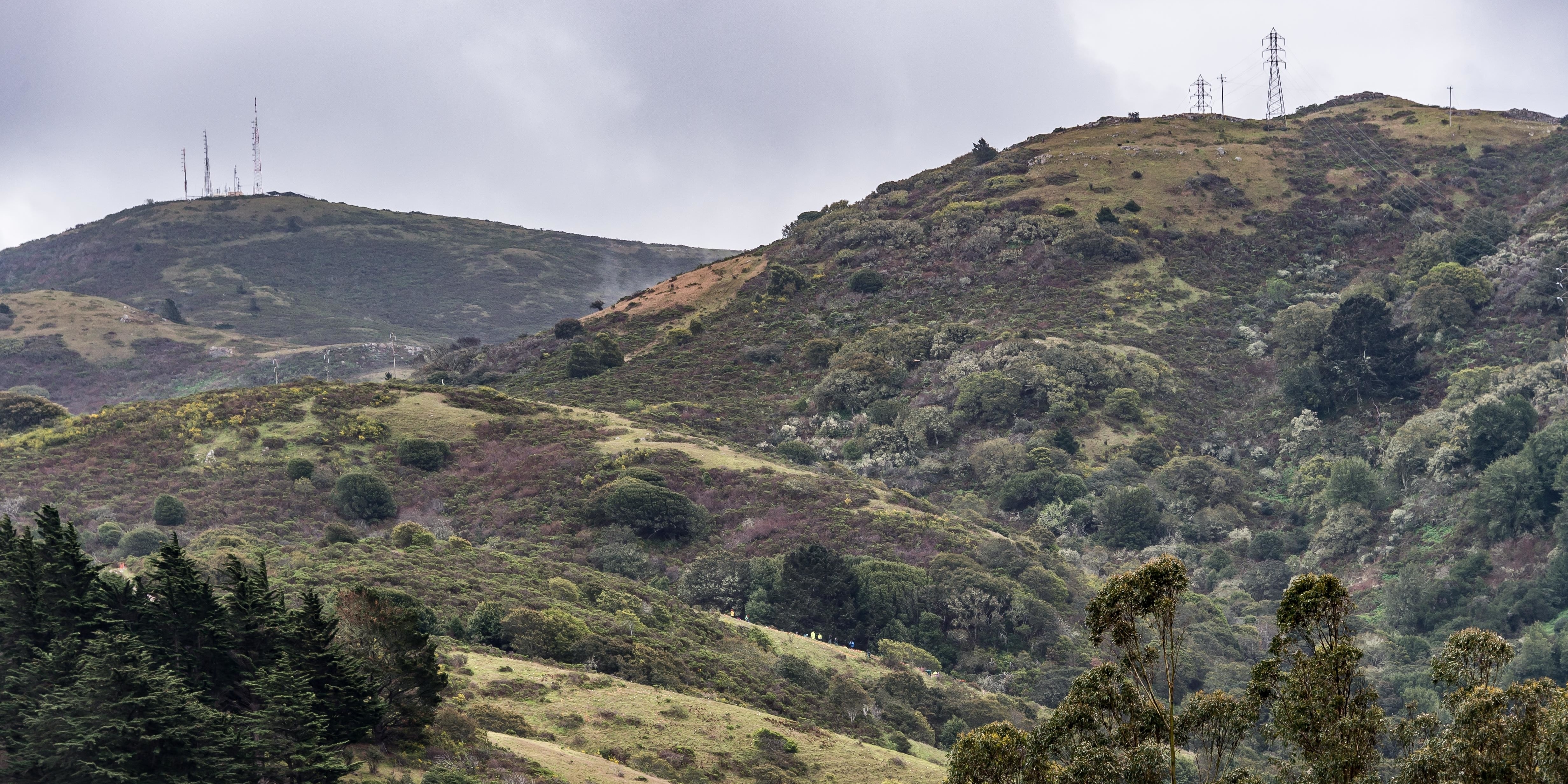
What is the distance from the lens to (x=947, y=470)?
74.4 m

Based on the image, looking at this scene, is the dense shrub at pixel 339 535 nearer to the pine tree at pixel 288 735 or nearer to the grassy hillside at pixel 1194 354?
the grassy hillside at pixel 1194 354

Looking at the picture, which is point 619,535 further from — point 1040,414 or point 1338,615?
point 1338,615

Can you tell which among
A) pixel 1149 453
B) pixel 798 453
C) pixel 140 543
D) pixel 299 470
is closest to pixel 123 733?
pixel 140 543

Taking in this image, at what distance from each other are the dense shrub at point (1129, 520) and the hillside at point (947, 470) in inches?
9.6

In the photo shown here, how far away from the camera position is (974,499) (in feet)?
229

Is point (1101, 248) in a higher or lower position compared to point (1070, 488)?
higher

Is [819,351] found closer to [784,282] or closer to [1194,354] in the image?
[784,282]

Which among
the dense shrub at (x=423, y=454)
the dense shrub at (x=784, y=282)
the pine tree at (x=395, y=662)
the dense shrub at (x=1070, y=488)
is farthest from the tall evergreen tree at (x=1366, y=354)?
the pine tree at (x=395, y=662)

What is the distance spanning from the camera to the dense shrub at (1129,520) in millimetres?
63812

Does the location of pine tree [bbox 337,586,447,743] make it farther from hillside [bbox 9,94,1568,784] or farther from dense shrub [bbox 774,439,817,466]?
dense shrub [bbox 774,439,817,466]

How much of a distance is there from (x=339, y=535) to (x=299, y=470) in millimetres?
12871

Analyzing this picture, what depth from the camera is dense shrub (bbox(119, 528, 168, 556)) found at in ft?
149

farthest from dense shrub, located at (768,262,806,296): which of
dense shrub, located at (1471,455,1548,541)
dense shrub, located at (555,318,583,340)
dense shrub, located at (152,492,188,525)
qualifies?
dense shrub, located at (152,492,188,525)

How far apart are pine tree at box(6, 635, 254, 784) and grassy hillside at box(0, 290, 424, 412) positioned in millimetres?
105013
